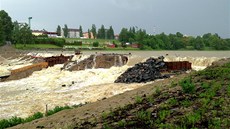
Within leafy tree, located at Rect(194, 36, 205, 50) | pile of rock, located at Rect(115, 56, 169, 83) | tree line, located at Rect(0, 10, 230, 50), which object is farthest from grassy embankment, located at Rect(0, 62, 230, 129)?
leafy tree, located at Rect(194, 36, 205, 50)

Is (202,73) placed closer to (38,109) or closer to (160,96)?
(160,96)

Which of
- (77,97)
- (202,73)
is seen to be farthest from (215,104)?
(77,97)

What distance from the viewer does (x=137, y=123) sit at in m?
7.96

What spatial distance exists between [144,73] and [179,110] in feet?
63.5

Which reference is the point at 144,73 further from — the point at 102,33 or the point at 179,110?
the point at 102,33

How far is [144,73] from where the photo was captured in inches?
1091

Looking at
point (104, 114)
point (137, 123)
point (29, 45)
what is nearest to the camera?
point (137, 123)

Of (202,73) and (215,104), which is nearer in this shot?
(215,104)

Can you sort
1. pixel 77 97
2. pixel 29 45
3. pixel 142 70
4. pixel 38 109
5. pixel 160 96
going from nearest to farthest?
pixel 160 96
pixel 38 109
pixel 77 97
pixel 142 70
pixel 29 45

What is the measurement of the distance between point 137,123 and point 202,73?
5.39 m

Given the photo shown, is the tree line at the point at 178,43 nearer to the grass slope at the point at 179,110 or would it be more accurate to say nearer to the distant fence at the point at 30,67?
the distant fence at the point at 30,67

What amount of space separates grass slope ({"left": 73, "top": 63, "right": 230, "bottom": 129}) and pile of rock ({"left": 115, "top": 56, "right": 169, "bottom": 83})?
1551 centimetres

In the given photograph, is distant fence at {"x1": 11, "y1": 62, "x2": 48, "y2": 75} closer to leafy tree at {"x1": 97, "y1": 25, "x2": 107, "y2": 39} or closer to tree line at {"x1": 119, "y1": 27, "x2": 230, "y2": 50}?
tree line at {"x1": 119, "y1": 27, "x2": 230, "y2": 50}

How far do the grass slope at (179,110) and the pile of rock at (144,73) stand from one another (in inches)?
611
